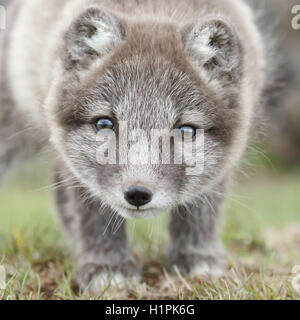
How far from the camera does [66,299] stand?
3.74 m

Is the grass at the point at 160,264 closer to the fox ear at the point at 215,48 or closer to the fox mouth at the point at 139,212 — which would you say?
the fox mouth at the point at 139,212

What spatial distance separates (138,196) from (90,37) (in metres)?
1.23

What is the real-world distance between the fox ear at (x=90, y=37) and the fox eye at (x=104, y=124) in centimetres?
48

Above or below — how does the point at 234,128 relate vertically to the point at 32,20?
below

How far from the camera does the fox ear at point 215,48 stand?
378 centimetres

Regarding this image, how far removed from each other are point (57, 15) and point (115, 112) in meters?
1.59

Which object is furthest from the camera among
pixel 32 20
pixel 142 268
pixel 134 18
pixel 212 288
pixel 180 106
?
pixel 32 20

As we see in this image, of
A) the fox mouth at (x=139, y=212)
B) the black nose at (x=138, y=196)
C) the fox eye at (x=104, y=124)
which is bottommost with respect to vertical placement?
the fox mouth at (x=139, y=212)

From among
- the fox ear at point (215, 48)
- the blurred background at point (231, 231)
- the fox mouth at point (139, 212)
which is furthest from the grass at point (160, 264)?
the fox ear at point (215, 48)

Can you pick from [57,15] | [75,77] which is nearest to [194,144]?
[75,77]

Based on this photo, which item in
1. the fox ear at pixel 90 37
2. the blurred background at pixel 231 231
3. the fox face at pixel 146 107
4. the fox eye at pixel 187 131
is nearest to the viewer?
the fox face at pixel 146 107

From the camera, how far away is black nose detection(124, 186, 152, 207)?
135 inches

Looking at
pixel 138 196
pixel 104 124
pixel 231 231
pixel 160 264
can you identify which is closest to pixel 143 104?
pixel 104 124
